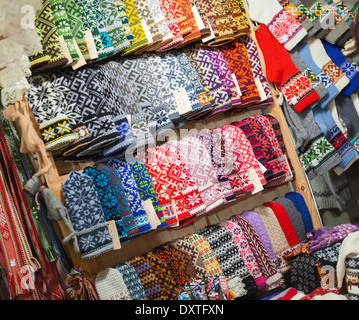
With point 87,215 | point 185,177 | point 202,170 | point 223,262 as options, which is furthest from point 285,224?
point 87,215

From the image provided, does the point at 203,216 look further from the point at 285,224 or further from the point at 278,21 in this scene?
the point at 278,21

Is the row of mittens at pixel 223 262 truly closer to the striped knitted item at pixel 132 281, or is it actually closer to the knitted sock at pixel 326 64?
the striped knitted item at pixel 132 281

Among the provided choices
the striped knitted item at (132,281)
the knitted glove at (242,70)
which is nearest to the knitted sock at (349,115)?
the knitted glove at (242,70)

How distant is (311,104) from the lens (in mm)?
3516

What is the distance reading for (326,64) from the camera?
12.0 feet

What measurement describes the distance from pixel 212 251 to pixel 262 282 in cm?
37

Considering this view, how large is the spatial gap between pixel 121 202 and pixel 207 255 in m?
0.61

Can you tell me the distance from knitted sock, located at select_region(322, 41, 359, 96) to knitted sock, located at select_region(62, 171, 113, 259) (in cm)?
217

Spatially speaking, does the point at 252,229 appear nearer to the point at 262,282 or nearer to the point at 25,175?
the point at 262,282

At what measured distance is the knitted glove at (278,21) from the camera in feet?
11.5

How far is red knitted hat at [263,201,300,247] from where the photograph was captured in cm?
327

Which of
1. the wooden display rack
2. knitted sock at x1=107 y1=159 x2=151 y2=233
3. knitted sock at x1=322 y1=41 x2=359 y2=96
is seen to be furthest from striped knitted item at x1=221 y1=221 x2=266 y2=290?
knitted sock at x1=322 y1=41 x2=359 y2=96

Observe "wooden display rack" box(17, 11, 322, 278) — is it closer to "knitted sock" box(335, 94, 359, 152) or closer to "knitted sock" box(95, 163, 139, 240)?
"knitted sock" box(95, 163, 139, 240)
